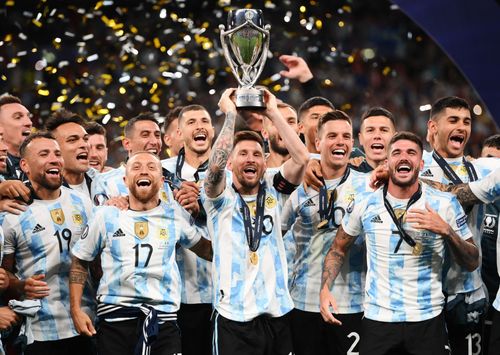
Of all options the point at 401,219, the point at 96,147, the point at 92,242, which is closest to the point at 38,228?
the point at 92,242

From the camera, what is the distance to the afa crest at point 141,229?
5.73 meters

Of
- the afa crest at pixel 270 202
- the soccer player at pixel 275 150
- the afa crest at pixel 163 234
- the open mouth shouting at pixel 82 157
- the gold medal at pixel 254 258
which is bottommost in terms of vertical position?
the gold medal at pixel 254 258

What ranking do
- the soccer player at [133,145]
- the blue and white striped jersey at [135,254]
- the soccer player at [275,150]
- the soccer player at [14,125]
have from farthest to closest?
the soccer player at [14,125]
the soccer player at [275,150]
the soccer player at [133,145]
the blue and white striped jersey at [135,254]

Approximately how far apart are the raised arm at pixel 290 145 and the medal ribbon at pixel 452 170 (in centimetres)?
99

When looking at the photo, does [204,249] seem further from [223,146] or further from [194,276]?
[223,146]

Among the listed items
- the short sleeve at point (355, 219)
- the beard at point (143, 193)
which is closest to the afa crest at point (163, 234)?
the beard at point (143, 193)

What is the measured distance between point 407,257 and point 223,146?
113 cm

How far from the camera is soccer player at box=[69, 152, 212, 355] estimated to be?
5672 millimetres

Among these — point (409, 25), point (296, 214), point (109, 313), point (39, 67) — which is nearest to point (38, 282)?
point (109, 313)

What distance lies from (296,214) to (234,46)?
1.24 metres

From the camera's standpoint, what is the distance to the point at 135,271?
18.6ft

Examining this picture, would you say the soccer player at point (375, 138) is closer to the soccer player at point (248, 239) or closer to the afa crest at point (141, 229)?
the soccer player at point (248, 239)

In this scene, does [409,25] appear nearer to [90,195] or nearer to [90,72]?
[90,72]

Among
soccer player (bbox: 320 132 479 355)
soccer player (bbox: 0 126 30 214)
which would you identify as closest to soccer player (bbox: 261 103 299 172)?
soccer player (bbox: 320 132 479 355)
